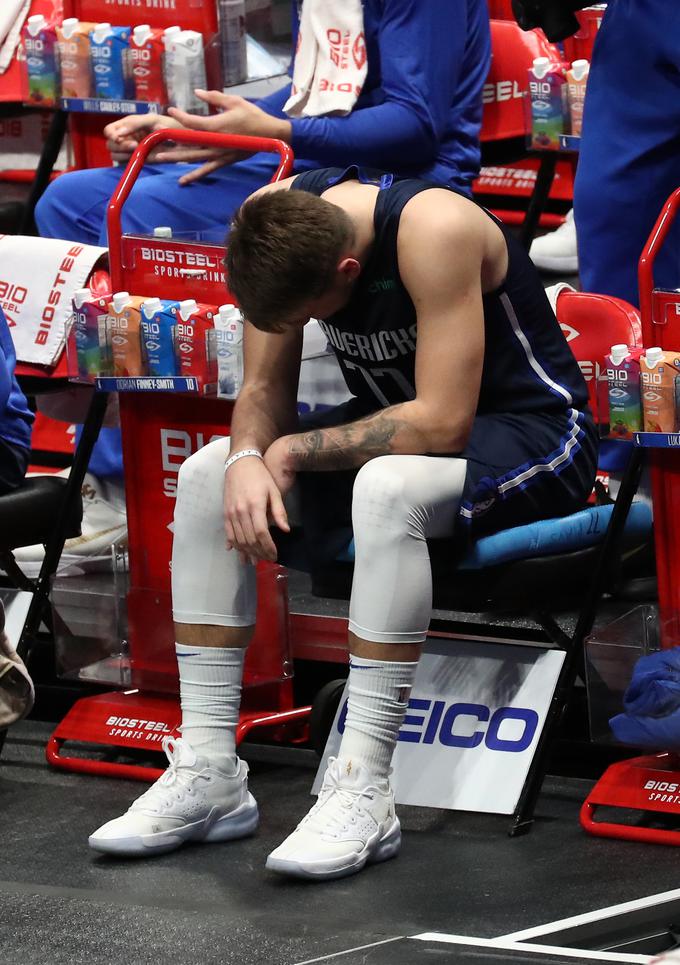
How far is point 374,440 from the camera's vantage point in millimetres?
2959

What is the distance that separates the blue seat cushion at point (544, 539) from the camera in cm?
300

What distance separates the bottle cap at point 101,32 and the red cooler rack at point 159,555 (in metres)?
1.22

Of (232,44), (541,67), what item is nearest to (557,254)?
(541,67)

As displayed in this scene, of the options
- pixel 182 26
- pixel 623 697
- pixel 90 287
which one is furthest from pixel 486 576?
pixel 182 26

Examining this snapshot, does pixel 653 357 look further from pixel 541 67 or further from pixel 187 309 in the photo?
pixel 541 67

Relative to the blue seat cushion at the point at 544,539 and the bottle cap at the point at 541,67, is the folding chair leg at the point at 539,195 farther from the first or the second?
the blue seat cushion at the point at 544,539

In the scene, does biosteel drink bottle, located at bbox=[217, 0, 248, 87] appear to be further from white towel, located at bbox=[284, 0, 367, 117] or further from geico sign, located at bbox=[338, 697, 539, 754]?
geico sign, located at bbox=[338, 697, 539, 754]

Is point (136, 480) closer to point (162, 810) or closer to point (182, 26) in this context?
point (162, 810)

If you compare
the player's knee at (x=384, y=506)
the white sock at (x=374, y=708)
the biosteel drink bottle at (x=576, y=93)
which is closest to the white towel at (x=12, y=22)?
the biosteel drink bottle at (x=576, y=93)

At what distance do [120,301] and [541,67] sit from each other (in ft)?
5.64

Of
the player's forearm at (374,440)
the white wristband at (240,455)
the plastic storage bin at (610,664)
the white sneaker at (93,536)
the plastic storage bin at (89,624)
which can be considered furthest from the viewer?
the white sneaker at (93,536)

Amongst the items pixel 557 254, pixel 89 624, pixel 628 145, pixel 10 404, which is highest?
pixel 628 145

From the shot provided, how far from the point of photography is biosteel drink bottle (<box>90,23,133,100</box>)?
477cm

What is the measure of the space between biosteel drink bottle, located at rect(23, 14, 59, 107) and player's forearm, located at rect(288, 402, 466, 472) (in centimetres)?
227
